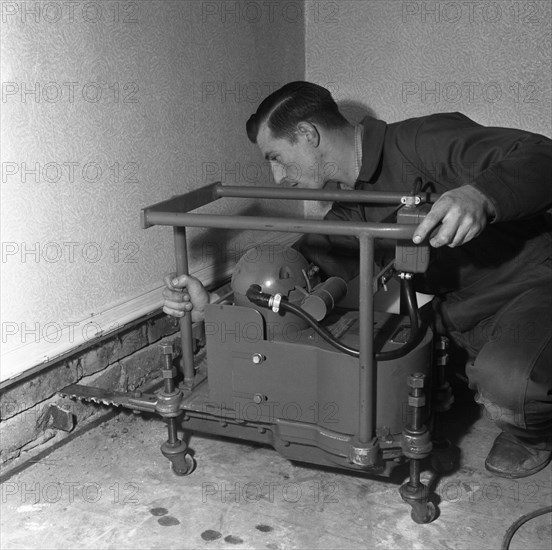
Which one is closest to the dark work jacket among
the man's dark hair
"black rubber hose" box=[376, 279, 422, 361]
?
the man's dark hair

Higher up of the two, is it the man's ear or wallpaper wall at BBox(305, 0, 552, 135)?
wallpaper wall at BBox(305, 0, 552, 135)

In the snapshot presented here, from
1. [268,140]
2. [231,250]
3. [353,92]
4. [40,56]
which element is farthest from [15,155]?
[353,92]

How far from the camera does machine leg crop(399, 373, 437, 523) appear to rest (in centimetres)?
165

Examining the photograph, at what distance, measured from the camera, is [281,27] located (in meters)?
2.86

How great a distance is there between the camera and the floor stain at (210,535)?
170cm

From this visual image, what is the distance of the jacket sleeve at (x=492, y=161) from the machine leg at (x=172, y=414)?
2.69ft

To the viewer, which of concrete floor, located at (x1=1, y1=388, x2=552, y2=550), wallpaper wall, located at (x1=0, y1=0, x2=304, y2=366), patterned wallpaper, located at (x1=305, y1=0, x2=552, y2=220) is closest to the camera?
concrete floor, located at (x1=1, y1=388, x2=552, y2=550)

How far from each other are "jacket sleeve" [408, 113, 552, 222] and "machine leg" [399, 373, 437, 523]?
0.41 meters

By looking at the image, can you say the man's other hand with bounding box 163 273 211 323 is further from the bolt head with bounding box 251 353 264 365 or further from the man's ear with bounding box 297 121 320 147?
the man's ear with bounding box 297 121 320 147

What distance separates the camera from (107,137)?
2146 millimetres

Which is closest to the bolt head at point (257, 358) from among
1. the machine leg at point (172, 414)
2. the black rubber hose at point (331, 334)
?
the black rubber hose at point (331, 334)

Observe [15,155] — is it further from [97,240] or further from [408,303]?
[408,303]

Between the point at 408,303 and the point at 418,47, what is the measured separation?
4.52 ft

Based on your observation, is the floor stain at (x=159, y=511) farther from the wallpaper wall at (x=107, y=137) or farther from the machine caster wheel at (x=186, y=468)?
the wallpaper wall at (x=107, y=137)
